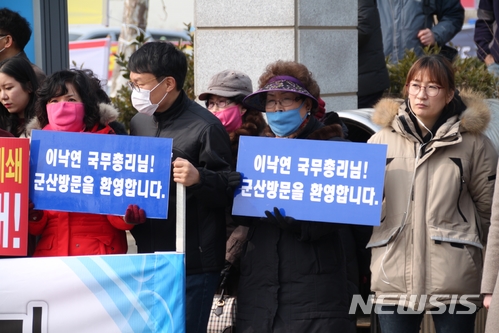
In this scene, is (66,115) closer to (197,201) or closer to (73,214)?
(73,214)

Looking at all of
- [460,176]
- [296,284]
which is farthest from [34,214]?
[460,176]

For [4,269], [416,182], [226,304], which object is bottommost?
[226,304]

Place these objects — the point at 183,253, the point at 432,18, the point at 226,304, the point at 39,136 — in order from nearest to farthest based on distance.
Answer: the point at 183,253, the point at 39,136, the point at 226,304, the point at 432,18

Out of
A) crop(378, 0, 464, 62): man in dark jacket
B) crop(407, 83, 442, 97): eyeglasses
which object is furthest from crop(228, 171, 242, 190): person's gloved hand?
crop(378, 0, 464, 62): man in dark jacket

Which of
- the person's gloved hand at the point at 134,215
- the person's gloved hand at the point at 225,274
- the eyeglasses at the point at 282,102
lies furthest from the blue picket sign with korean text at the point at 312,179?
the person's gloved hand at the point at 225,274

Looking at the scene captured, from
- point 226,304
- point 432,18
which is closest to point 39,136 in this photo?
point 226,304

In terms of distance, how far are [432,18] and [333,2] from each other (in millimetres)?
1905

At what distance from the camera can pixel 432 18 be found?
9.38 metres

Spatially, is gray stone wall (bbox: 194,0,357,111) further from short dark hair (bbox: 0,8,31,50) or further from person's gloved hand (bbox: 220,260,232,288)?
person's gloved hand (bbox: 220,260,232,288)

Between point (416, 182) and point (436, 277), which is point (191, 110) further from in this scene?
point (436, 277)

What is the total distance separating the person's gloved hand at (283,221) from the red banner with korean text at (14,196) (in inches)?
51.8

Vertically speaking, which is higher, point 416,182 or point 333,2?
point 333,2

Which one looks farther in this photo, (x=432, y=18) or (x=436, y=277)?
(x=432, y=18)

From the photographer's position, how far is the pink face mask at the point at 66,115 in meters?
4.92
